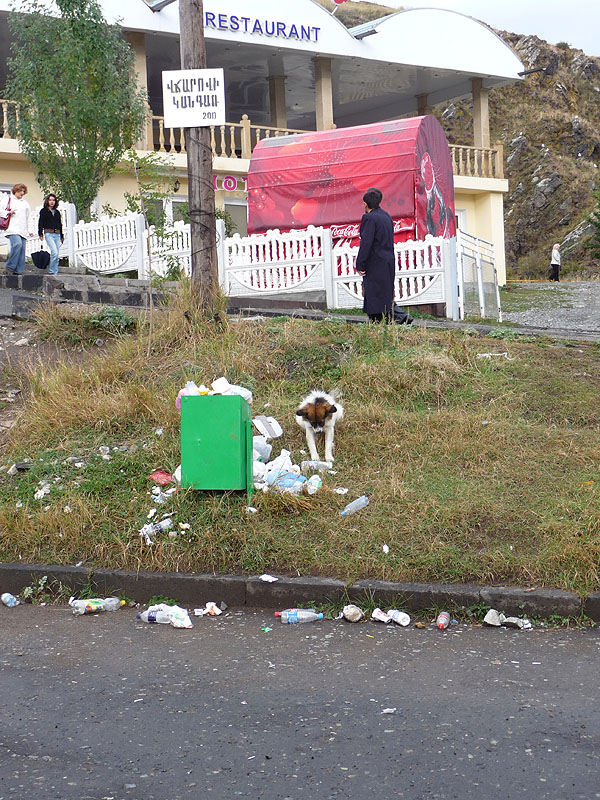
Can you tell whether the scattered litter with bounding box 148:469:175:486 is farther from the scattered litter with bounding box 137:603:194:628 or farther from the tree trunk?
the tree trunk

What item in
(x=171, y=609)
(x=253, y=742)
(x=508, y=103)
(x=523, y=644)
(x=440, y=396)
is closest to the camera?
(x=253, y=742)

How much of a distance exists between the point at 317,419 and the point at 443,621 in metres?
2.17

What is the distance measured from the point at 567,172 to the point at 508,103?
984 cm

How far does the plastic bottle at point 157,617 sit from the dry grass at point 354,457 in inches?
16.8

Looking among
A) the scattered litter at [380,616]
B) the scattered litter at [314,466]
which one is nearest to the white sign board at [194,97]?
the scattered litter at [314,466]

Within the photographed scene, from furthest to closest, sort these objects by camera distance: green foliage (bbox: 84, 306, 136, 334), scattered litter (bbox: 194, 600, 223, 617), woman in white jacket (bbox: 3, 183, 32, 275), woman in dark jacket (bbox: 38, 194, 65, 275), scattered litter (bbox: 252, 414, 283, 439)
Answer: woman in dark jacket (bbox: 38, 194, 65, 275), woman in white jacket (bbox: 3, 183, 32, 275), green foliage (bbox: 84, 306, 136, 334), scattered litter (bbox: 252, 414, 283, 439), scattered litter (bbox: 194, 600, 223, 617)

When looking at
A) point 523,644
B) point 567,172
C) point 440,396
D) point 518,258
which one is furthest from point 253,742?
point 567,172

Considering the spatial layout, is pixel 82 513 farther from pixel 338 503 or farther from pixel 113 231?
pixel 113 231

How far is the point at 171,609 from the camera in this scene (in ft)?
16.3

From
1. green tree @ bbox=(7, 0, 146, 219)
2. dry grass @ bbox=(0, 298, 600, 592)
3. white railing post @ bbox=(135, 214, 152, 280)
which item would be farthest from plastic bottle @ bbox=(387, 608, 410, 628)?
green tree @ bbox=(7, 0, 146, 219)

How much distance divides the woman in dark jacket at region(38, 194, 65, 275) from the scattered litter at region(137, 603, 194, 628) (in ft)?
42.1

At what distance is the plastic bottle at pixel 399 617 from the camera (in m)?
4.68

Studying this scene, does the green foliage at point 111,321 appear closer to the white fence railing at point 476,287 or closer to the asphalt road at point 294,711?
the asphalt road at point 294,711

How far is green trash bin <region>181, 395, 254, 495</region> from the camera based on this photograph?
5.58 meters
